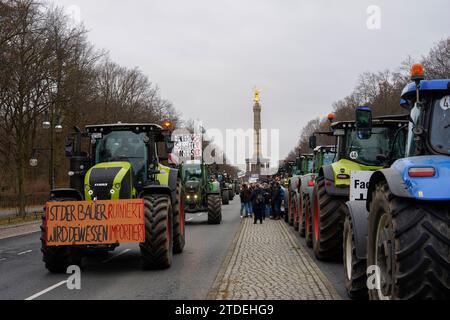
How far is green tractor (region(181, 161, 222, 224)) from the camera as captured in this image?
24.8m

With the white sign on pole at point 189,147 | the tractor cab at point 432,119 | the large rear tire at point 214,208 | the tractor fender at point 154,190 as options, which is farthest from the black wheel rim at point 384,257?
the white sign on pole at point 189,147

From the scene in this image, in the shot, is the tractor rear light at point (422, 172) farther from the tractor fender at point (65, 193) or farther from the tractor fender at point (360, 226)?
the tractor fender at point (65, 193)

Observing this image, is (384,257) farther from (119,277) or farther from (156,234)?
(119,277)

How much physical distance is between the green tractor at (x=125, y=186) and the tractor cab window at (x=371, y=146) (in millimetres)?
3896

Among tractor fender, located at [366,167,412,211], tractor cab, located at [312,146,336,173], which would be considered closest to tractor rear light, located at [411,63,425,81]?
tractor fender, located at [366,167,412,211]

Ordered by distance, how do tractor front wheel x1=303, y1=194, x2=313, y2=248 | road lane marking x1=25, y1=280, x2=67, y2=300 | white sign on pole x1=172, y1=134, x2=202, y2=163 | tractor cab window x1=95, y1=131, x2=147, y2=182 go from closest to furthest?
road lane marking x1=25, y1=280, x2=67, y2=300, tractor cab window x1=95, y1=131, x2=147, y2=182, tractor front wheel x1=303, y1=194, x2=313, y2=248, white sign on pole x1=172, y1=134, x2=202, y2=163

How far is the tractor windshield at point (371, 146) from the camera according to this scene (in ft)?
40.7

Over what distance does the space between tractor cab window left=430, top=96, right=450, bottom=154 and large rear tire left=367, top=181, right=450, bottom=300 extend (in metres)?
0.83

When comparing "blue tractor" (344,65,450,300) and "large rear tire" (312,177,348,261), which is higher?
"blue tractor" (344,65,450,300)

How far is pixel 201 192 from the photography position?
86.8ft

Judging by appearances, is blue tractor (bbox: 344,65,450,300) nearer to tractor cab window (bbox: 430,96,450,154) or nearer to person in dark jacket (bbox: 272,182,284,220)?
tractor cab window (bbox: 430,96,450,154)
